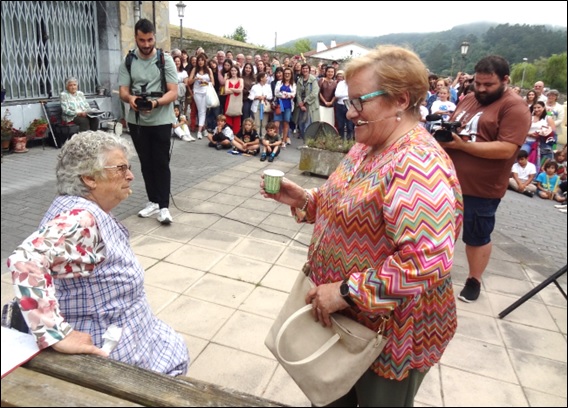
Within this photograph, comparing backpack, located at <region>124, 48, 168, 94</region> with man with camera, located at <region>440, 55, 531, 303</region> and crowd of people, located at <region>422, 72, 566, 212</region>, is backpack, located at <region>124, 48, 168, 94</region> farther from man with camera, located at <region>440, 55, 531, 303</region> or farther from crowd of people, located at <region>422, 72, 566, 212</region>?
crowd of people, located at <region>422, 72, 566, 212</region>

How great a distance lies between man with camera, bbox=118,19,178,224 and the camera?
4.18m

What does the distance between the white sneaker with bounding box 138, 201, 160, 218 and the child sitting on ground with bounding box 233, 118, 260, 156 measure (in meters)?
4.11

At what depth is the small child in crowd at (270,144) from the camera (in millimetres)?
8266

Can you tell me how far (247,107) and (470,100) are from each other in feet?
24.7

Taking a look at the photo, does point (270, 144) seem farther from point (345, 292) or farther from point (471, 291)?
point (345, 292)

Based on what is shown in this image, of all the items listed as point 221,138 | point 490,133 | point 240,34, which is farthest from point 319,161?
point 240,34

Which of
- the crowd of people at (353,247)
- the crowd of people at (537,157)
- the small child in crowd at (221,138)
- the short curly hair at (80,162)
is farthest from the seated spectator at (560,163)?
the short curly hair at (80,162)


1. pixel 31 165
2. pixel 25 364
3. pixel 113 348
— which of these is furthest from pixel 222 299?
pixel 31 165

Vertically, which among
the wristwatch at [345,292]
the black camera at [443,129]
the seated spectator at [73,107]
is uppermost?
the black camera at [443,129]

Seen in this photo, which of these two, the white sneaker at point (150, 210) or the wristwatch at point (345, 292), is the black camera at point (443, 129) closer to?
the wristwatch at point (345, 292)

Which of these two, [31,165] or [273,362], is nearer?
[273,362]

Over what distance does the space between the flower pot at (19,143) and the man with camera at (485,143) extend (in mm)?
6829

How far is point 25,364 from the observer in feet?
3.73

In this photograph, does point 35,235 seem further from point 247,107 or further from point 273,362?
point 247,107
